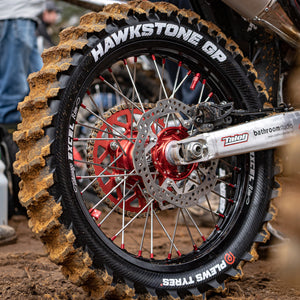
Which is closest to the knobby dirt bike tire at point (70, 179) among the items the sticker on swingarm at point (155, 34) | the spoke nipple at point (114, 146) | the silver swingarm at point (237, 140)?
the sticker on swingarm at point (155, 34)

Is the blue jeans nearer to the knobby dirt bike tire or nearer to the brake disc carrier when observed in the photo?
the knobby dirt bike tire

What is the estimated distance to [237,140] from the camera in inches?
72.9

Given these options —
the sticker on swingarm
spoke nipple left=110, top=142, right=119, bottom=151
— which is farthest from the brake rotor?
the sticker on swingarm

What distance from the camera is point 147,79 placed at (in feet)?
16.2

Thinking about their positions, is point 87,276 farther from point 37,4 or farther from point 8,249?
point 37,4

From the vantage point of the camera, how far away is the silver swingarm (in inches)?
71.1

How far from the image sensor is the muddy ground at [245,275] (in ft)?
6.29

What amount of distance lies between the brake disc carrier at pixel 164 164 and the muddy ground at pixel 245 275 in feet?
1.56

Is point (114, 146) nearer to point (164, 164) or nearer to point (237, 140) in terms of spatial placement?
point (164, 164)

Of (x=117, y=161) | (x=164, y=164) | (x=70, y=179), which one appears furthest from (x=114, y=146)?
(x=70, y=179)

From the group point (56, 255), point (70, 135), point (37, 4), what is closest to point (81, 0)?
point (37, 4)

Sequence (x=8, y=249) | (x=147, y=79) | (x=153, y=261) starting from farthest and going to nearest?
(x=147, y=79) → (x=8, y=249) → (x=153, y=261)

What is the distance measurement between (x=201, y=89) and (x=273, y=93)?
360mm

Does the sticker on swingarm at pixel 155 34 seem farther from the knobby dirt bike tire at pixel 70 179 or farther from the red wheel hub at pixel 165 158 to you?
the red wheel hub at pixel 165 158
